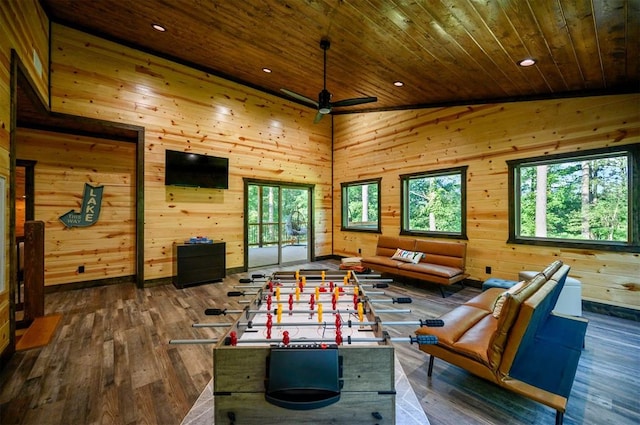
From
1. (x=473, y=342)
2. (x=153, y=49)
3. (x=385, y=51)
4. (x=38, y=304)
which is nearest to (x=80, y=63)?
(x=153, y=49)

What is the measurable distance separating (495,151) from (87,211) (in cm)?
736

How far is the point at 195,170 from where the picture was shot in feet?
17.1

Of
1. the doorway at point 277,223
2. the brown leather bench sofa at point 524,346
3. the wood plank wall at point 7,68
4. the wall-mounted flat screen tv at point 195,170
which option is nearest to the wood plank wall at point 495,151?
the doorway at point 277,223

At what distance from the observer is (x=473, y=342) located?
6.51 ft

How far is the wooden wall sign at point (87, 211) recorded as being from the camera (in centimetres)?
459

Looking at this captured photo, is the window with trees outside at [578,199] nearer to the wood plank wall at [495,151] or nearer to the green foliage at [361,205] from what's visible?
the wood plank wall at [495,151]

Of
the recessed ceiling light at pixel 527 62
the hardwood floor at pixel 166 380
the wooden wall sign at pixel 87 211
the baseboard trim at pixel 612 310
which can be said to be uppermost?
→ the recessed ceiling light at pixel 527 62

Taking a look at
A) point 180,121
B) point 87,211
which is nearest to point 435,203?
point 180,121

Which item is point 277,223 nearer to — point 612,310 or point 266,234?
point 266,234

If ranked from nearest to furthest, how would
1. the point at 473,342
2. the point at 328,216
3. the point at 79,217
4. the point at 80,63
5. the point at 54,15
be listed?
the point at 473,342 < the point at 54,15 < the point at 80,63 < the point at 79,217 < the point at 328,216

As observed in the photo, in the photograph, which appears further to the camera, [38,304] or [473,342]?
[38,304]

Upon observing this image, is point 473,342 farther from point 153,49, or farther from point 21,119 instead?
point 21,119

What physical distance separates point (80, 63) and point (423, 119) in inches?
245

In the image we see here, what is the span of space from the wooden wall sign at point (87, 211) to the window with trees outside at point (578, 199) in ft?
23.9
